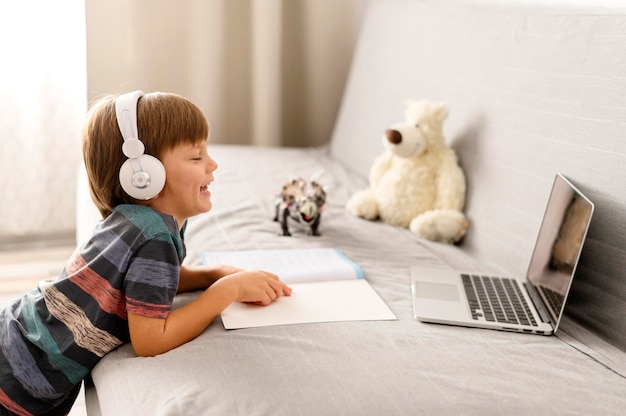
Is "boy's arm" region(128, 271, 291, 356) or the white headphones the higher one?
the white headphones

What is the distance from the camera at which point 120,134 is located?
1.08 m

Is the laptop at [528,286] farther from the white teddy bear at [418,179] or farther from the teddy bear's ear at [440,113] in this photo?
the teddy bear's ear at [440,113]

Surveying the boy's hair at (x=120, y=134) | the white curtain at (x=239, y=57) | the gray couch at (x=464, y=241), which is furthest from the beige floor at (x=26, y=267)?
the boy's hair at (x=120, y=134)

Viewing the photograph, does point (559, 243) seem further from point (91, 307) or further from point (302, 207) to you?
point (91, 307)

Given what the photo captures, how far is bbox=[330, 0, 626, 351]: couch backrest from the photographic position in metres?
1.24

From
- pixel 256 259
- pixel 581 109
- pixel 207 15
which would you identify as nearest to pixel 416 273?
pixel 256 259

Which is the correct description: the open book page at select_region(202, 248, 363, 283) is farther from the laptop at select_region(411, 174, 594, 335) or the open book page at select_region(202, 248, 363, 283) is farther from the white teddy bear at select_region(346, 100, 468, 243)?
the white teddy bear at select_region(346, 100, 468, 243)

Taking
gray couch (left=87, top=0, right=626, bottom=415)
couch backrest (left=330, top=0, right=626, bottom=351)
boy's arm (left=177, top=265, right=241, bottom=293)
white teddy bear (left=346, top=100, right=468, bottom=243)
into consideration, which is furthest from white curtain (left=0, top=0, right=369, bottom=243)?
boy's arm (left=177, top=265, right=241, bottom=293)

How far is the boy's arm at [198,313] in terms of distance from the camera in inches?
40.6

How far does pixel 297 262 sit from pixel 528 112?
1.94 feet

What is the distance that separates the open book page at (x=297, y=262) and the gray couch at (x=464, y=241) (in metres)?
0.04

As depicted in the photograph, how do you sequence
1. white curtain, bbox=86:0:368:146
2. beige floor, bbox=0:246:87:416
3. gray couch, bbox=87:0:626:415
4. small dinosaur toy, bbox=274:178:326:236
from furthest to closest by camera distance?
white curtain, bbox=86:0:368:146 < beige floor, bbox=0:246:87:416 < small dinosaur toy, bbox=274:178:326:236 < gray couch, bbox=87:0:626:415

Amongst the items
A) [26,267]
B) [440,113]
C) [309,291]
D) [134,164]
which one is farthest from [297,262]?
[26,267]

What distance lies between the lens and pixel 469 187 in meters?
1.69
